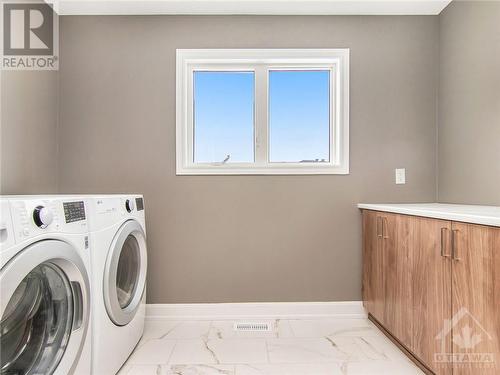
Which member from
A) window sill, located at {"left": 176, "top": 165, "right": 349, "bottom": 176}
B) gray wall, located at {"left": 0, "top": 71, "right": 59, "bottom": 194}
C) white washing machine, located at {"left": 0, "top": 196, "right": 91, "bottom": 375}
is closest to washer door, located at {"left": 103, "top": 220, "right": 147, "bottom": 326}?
white washing machine, located at {"left": 0, "top": 196, "right": 91, "bottom": 375}

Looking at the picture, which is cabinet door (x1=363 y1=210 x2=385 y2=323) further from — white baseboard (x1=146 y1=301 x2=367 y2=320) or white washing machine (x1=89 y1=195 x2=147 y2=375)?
white washing machine (x1=89 y1=195 x2=147 y2=375)

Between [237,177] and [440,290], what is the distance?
1.42 meters

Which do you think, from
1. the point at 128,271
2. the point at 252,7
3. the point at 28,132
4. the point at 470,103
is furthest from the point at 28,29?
the point at 470,103

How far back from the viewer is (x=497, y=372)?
1015mm

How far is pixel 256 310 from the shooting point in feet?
7.16

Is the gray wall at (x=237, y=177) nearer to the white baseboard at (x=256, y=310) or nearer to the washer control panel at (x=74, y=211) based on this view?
the white baseboard at (x=256, y=310)

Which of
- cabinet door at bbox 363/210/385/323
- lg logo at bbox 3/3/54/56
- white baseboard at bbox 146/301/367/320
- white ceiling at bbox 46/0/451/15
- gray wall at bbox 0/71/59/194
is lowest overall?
white baseboard at bbox 146/301/367/320

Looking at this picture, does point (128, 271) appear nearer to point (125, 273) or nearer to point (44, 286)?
point (125, 273)

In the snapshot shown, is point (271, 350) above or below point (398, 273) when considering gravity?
below

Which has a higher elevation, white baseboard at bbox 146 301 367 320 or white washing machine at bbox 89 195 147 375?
white washing machine at bbox 89 195 147 375

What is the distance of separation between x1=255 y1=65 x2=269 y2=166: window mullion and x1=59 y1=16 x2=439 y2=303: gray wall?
7.6 inches

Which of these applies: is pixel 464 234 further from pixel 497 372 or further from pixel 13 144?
pixel 13 144

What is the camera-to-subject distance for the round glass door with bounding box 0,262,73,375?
93 centimetres

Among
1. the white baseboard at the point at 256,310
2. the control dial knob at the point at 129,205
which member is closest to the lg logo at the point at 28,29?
the control dial knob at the point at 129,205
